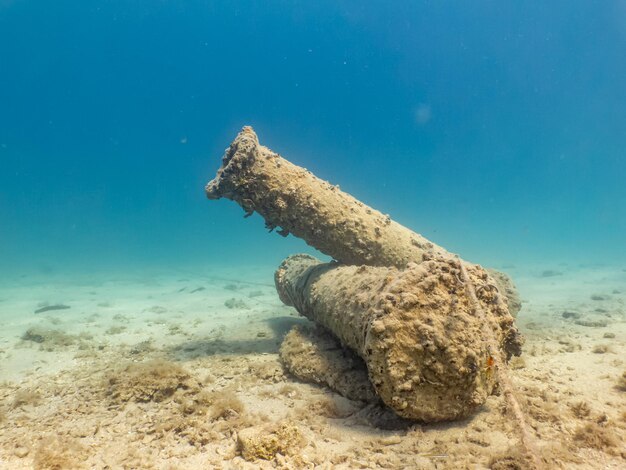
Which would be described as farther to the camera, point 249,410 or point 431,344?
point 249,410

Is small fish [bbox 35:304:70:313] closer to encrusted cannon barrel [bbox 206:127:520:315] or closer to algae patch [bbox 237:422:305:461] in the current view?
encrusted cannon barrel [bbox 206:127:520:315]

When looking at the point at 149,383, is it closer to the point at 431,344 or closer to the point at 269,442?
the point at 269,442

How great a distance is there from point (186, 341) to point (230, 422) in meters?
4.05

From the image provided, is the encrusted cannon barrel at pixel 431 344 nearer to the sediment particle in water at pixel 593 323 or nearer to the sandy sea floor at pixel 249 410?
the sandy sea floor at pixel 249 410

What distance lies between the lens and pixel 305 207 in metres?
5.72

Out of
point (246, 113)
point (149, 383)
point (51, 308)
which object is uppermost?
point (246, 113)

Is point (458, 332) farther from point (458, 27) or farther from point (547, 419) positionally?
point (458, 27)

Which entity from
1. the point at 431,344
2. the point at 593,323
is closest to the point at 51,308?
the point at 431,344

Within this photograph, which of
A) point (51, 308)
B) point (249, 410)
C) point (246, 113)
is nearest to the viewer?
point (249, 410)

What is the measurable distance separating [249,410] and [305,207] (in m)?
3.23

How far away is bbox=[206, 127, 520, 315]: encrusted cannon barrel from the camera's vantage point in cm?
565

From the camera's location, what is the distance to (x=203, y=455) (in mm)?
2904

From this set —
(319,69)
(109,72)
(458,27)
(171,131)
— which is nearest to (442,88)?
(458,27)

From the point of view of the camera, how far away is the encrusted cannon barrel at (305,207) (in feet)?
18.5
